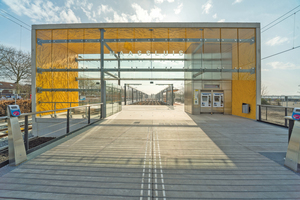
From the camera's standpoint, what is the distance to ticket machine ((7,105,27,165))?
2648 mm

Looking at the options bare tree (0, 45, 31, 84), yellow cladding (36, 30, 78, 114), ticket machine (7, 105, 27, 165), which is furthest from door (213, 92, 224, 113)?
bare tree (0, 45, 31, 84)

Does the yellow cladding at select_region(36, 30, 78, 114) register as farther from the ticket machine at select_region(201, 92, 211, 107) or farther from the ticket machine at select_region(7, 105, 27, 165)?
the ticket machine at select_region(201, 92, 211, 107)

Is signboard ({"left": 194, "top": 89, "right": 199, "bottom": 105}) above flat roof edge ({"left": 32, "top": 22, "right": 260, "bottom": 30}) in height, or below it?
below

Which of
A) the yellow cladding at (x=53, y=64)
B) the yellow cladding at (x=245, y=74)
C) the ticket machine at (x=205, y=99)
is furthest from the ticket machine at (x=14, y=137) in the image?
the ticket machine at (x=205, y=99)

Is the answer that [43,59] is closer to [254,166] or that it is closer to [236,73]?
[254,166]

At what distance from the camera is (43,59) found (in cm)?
984

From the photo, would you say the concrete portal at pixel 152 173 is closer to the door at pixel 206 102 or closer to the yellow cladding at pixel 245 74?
the yellow cladding at pixel 245 74

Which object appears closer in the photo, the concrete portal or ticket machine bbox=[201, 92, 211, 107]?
the concrete portal

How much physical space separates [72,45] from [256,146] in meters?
11.6

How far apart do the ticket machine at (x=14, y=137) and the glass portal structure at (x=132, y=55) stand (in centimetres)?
665

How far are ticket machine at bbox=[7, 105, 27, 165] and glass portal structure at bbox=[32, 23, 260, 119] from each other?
665cm

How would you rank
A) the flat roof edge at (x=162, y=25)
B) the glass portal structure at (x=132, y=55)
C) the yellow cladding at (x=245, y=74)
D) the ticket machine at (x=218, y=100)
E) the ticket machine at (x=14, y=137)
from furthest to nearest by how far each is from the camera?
1. the ticket machine at (x=218, y=100)
2. the glass portal structure at (x=132, y=55)
3. the flat roof edge at (x=162, y=25)
4. the yellow cladding at (x=245, y=74)
5. the ticket machine at (x=14, y=137)

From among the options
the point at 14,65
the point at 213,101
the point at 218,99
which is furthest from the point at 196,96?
the point at 14,65

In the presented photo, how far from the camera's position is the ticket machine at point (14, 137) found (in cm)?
265
